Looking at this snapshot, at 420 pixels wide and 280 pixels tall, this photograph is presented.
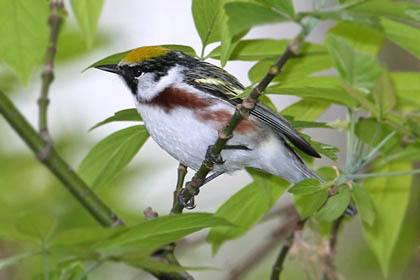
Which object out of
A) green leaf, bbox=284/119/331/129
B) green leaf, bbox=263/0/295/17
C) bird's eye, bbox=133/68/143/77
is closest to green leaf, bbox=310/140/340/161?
green leaf, bbox=284/119/331/129

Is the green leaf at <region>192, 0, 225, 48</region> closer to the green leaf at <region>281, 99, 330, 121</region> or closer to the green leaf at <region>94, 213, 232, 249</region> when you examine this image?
the green leaf at <region>281, 99, 330, 121</region>

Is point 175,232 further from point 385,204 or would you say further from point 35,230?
point 385,204

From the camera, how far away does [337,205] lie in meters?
1.73

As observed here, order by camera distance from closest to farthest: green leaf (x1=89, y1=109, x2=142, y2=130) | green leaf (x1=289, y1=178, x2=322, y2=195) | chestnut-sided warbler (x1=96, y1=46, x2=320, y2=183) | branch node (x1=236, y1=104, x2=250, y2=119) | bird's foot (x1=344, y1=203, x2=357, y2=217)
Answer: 1. branch node (x1=236, y1=104, x2=250, y2=119)
2. green leaf (x1=289, y1=178, x2=322, y2=195)
3. green leaf (x1=89, y1=109, x2=142, y2=130)
4. bird's foot (x1=344, y1=203, x2=357, y2=217)
5. chestnut-sided warbler (x1=96, y1=46, x2=320, y2=183)

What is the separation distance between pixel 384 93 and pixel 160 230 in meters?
0.62

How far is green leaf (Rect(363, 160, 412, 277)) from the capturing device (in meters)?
2.21

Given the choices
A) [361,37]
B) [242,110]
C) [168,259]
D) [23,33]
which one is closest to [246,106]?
[242,110]

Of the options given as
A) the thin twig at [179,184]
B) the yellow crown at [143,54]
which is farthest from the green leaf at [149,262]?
the yellow crown at [143,54]

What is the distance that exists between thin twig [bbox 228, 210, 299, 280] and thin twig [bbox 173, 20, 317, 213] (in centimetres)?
83

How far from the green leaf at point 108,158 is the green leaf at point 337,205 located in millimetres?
636

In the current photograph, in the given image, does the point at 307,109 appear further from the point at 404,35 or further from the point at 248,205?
the point at 404,35

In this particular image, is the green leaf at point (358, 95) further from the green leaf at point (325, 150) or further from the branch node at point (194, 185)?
the branch node at point (194, 185)

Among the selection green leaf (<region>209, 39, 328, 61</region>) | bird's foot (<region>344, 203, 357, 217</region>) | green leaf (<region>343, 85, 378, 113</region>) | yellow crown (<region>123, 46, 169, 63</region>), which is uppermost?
yellow crown (<region>123, 46, 169, 63</region>)

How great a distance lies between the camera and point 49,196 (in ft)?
10.2
